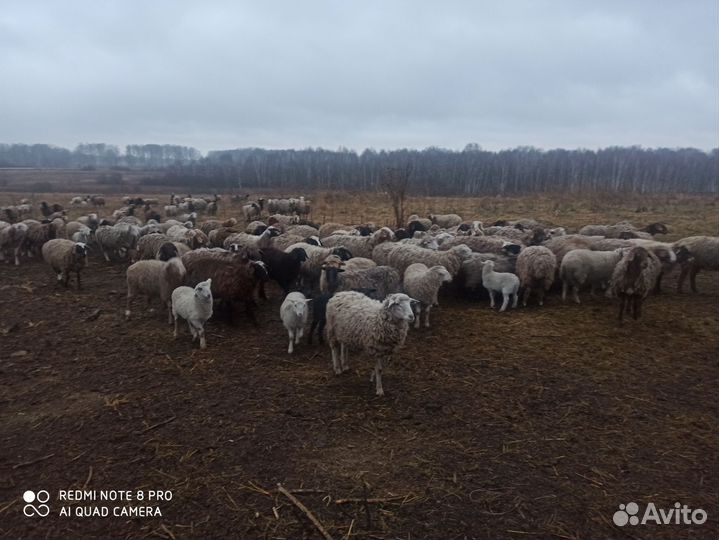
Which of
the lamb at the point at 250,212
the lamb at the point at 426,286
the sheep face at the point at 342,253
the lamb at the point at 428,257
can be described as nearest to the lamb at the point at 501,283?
the lamb at the point at 428,257

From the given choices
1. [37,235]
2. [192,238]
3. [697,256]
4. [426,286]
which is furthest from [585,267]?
[37,235]

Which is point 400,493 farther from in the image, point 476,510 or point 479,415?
point 479,415

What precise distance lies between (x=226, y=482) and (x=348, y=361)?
138 inches

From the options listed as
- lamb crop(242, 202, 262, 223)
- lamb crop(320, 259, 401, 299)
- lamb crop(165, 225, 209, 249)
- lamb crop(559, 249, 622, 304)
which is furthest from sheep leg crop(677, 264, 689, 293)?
lamb crop(242, 202, 262, 223)

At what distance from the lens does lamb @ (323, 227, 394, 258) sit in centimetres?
1408

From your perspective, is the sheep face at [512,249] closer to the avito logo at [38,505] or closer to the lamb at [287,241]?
the lamb at [287,241]

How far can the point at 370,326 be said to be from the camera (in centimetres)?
710

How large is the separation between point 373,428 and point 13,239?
17183mm

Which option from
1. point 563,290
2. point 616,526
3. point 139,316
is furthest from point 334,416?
point 563,290

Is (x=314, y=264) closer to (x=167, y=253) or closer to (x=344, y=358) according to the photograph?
(x=167, y=253)

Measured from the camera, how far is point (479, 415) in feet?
21.5

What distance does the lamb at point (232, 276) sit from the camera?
10.3m

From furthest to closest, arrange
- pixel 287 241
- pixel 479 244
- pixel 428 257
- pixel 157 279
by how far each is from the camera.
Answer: pixel 287 241 < pixel 479 244 < pixel 428 257 < pixel 157 279

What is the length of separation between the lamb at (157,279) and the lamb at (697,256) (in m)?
13.3
